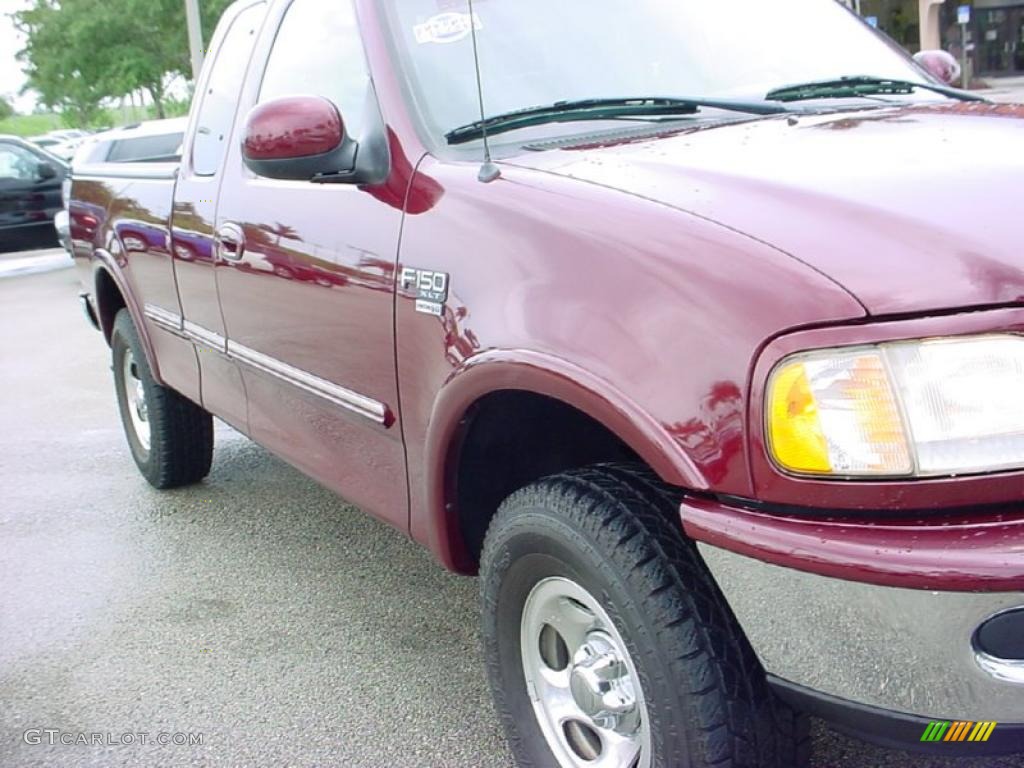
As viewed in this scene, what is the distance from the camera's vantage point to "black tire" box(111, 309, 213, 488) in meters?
4.73

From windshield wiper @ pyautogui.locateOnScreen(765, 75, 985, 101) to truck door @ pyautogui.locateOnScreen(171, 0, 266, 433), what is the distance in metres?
1.79

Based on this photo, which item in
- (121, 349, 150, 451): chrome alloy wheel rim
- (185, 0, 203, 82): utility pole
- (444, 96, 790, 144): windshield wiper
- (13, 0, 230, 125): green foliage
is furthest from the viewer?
(13, 0, 230, 125): green foliage

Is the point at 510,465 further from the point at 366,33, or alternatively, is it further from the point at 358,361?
the point at 366,33

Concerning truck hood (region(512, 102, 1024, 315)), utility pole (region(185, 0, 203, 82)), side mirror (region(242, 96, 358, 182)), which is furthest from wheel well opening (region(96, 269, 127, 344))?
utility pole (region(185, 0, 203, 82))

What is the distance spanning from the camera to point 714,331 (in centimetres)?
178

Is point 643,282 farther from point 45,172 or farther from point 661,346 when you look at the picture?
point 45,172

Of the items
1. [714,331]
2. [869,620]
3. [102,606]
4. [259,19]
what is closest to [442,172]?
[714,331]

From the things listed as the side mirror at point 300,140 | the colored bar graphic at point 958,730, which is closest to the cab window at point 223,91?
the side mirror at point 300,140

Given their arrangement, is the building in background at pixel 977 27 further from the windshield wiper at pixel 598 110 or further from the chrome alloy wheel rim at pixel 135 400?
the windshield wiper at pixel 598 110

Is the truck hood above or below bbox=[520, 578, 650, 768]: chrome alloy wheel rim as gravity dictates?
above

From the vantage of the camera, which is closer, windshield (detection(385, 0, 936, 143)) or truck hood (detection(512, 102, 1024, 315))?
truck hood (detection(512, 102, 1024, 315))

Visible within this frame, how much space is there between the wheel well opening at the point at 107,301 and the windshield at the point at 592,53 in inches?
106

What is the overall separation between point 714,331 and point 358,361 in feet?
4.00

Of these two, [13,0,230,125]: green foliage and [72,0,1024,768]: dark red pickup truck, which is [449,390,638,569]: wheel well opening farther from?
[13,0,230,125]: green foliage
